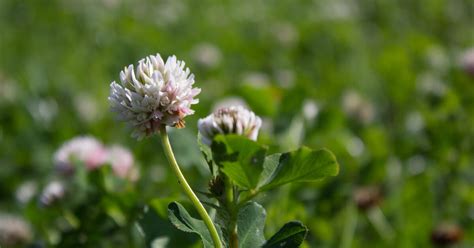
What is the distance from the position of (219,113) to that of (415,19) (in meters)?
3.36

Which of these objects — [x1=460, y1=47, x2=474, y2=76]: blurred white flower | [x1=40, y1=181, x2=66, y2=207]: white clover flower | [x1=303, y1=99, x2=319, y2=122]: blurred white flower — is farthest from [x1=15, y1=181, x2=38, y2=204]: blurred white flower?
[x1=460, y1=47, x2=474, y2=76]: blurred white flower

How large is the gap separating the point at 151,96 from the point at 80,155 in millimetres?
788

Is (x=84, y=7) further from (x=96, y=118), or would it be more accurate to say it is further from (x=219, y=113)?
(x=219, y=113)

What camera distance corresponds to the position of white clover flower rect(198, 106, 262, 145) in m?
0.84

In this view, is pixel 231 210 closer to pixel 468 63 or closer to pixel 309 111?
pixel 309 111

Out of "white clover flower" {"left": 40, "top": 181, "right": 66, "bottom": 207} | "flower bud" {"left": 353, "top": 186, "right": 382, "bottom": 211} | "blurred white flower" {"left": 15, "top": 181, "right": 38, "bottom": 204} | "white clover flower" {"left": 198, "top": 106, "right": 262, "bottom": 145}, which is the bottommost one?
"flower bud" {"left": 353, "top": 186, "right": 382, "bottom": 211}

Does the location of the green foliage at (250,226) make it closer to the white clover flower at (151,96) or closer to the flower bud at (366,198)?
the white clover flower at (151,96)

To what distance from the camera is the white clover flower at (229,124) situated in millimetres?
844

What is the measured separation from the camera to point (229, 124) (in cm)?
84

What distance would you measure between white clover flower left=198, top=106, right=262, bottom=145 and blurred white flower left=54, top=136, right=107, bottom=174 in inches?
28.4

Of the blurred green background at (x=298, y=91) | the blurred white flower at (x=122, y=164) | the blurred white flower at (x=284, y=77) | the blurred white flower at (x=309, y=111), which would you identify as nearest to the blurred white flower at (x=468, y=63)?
the blurred green background at (x=298, y=91)

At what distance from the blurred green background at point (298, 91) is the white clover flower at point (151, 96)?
496 millimetres

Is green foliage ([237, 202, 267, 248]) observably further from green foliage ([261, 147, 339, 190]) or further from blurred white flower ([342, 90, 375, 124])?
blurred white flower ([342, 90, 375, 124])

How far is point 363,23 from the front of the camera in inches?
163
